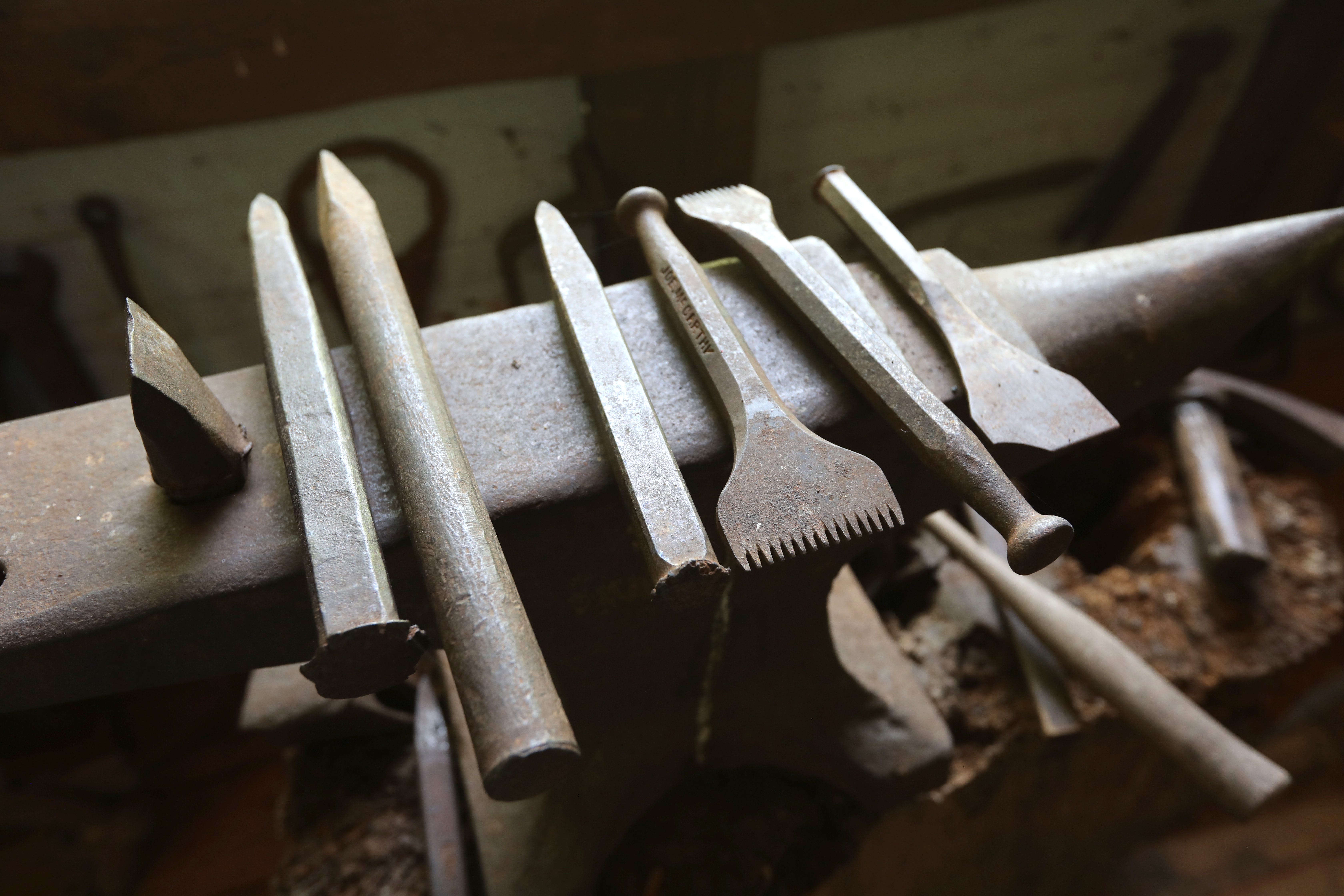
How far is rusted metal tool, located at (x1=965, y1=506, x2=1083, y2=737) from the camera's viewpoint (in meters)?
1.52

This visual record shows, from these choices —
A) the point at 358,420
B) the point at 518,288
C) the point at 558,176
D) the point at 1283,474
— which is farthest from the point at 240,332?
the point at 1283,474

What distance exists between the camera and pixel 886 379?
0.92 m

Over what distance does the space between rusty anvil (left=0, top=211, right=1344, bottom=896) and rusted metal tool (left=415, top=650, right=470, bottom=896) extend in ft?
0.18

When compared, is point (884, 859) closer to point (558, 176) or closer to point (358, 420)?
point (358, 420)

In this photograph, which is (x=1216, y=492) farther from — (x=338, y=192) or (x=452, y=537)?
(x=338, y=192)

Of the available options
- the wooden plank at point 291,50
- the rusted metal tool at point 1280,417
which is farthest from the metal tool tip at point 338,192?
the rusted metal tool at point 1280,417

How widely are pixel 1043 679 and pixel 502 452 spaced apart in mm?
1239

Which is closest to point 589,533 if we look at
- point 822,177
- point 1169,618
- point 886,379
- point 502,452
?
point 502,452

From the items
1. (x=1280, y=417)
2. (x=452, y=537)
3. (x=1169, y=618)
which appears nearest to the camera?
(x=452, y=537)

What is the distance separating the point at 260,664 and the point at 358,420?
317 millimetres

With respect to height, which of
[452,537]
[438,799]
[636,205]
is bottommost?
[438,799]

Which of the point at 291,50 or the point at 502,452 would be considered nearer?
the point at 502,452

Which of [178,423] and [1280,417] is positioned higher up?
[178,423]

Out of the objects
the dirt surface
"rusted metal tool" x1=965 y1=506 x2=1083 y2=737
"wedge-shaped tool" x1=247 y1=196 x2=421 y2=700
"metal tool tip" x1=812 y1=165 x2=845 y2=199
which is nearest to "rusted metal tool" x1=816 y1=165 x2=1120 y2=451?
"metal tool tip" x1=812 y1=165 x2=845 y2=199
